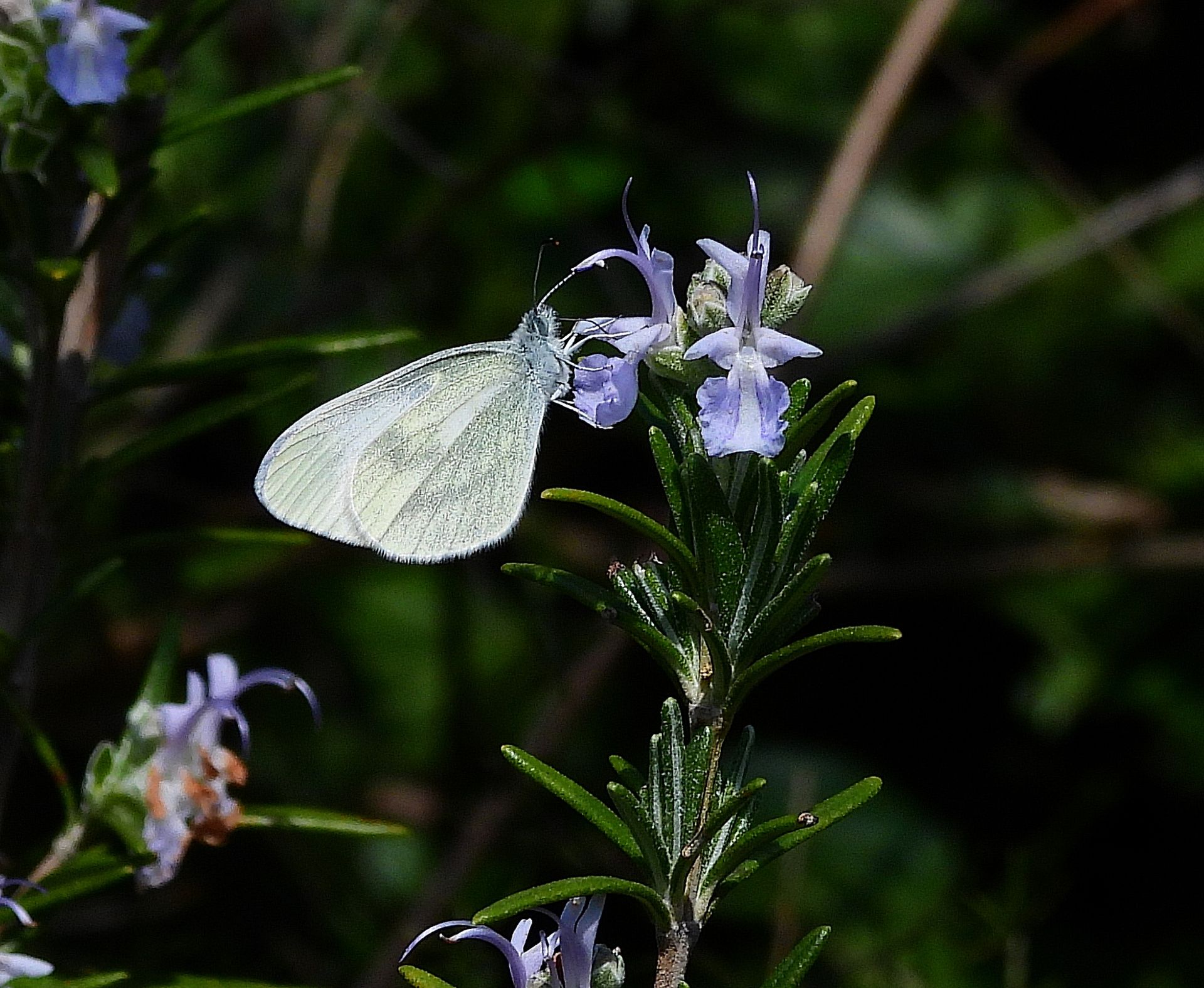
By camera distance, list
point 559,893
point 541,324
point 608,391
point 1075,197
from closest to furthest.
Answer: point 559,893, point 608,391, point 541,324, point 1075,197

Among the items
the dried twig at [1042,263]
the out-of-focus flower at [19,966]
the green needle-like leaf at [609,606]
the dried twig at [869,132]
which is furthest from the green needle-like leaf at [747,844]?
the dried twig at [1042,263]

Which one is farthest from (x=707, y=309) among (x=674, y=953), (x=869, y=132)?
(x=869, y=132)

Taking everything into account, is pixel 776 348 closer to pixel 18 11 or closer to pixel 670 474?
pixel 670 474

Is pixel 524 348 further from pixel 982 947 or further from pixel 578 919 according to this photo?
pixel 982 947

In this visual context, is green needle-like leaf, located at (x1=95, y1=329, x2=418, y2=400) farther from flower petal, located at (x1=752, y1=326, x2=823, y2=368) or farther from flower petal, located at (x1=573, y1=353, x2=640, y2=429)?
flower petal, located at (x1=752, y1=326, x2=823, y2=368)

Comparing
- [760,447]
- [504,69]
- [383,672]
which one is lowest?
[383,672]

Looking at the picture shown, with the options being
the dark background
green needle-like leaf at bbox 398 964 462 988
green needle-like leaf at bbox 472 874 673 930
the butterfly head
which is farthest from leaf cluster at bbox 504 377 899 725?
the dark background

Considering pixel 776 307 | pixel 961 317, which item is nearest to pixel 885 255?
pixel 961 317
